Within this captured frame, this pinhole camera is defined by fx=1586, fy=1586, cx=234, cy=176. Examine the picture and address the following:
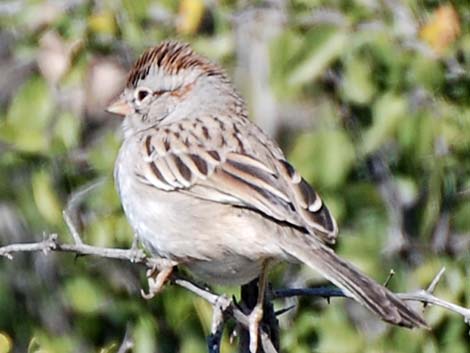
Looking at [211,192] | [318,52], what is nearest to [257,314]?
[211,192]

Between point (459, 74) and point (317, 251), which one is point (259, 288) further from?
point (459, 74)

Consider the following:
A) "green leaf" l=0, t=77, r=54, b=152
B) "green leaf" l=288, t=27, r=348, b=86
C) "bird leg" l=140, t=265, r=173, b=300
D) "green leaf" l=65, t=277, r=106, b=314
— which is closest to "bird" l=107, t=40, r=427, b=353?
"bird leg" l=140, t=265, r=173, b=300

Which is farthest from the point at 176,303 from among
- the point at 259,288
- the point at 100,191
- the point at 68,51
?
the point at 259,288

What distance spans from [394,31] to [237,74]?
Result: 153 centimetres

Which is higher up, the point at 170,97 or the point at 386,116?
the point at 170,97

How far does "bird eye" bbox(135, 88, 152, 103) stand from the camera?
15.8ft

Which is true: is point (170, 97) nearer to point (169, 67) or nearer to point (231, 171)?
point (169, 67)

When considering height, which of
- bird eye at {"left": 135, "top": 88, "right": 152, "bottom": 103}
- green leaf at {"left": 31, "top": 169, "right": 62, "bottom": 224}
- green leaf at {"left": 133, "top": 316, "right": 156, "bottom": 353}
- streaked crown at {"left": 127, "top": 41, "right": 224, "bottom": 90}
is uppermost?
streaked crown at {"left": 127, "top": 41, "right": 224, "bottom": 90}

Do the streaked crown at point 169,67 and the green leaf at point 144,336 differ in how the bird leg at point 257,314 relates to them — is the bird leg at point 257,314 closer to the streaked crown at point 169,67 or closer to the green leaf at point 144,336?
the streaked crown at point 169,67

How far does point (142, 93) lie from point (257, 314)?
3.88 ft

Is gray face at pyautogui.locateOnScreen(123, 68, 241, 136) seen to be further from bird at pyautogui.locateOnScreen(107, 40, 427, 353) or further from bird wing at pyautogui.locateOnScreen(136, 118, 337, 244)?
bird wing at pyautogui.locateOnScreen(136, 118, 337, 244)

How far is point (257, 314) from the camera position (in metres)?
3.87

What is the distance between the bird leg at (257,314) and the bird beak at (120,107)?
947 millimetres

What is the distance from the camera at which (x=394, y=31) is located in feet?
17.2
